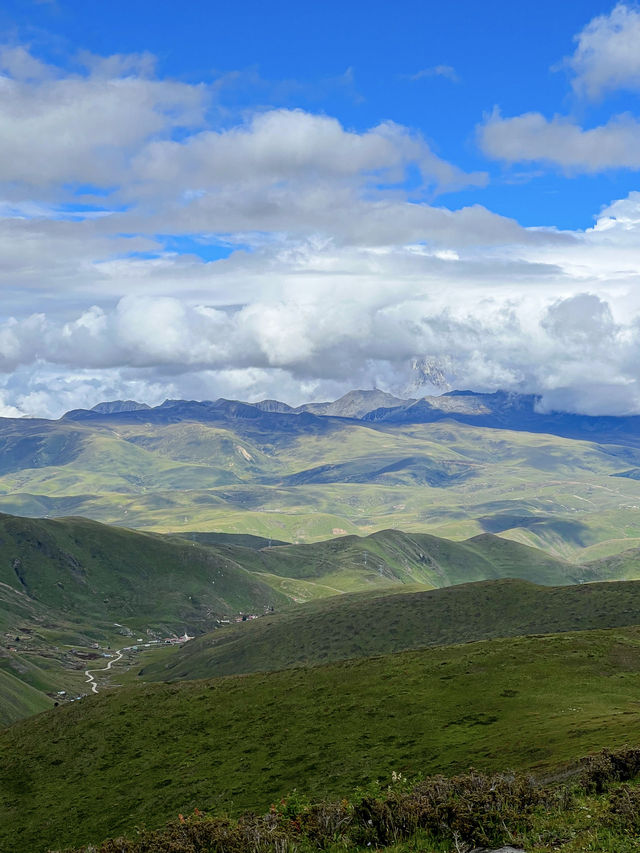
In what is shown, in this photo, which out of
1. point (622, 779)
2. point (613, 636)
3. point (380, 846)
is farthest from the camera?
point (613, 636)

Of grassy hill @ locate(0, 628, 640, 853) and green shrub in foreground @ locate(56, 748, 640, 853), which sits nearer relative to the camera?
green shrub in foreground @ locate(56, 748, 640, 853)

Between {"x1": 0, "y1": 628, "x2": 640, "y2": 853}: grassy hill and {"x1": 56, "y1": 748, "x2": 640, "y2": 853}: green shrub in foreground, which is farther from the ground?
{"x1": 56, "y1": 748, "x2": 640, "y2": 853}: green shrub in foreground

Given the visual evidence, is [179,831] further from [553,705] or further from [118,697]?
[118,697]

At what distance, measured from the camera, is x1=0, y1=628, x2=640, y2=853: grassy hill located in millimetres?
79312

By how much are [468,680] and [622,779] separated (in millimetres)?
75239

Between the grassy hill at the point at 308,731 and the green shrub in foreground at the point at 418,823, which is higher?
the green shrub in foreground at the point at 418,823

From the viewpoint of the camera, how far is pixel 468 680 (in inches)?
4483

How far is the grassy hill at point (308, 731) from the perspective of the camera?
3123 inches

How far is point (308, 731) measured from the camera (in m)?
104

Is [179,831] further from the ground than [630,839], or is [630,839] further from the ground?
[630,839]

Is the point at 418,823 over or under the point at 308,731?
over

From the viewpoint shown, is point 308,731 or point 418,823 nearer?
point 418,823

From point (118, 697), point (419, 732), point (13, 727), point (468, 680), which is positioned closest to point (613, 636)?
point (468, 680)

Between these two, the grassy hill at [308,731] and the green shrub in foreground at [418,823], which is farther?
the grassy hill at [308,731]
